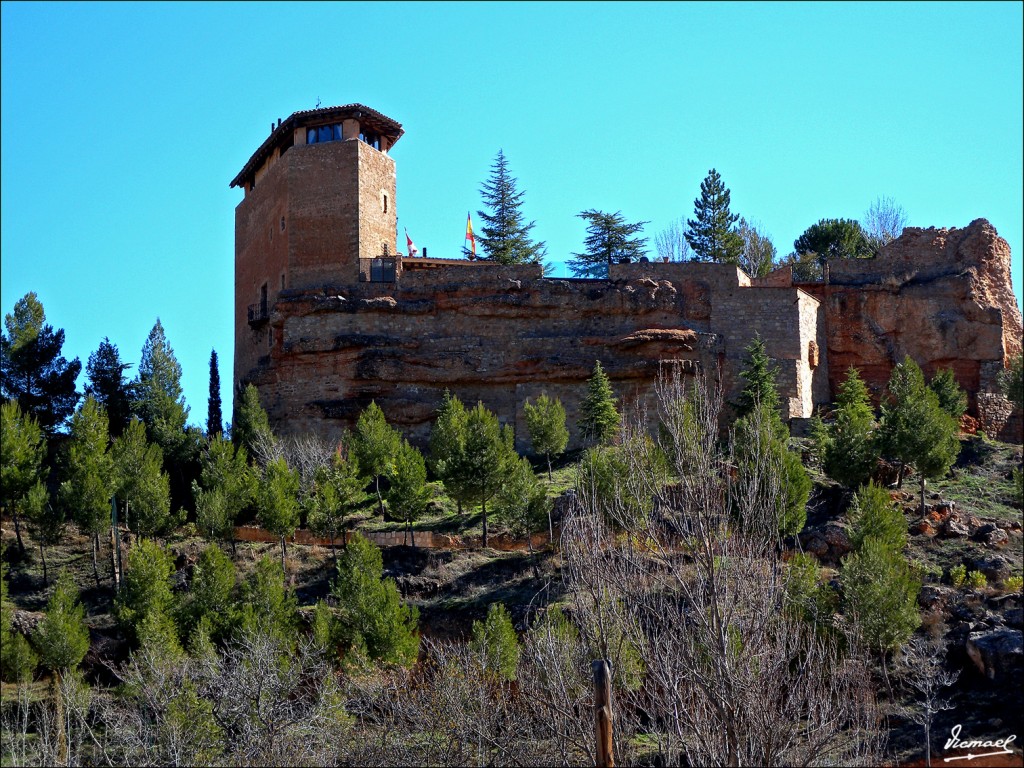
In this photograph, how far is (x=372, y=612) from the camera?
91.2 ft

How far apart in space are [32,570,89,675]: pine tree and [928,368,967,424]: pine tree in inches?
905

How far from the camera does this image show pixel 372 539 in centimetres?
3438

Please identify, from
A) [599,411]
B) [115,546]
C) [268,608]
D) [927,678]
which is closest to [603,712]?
[927,678]

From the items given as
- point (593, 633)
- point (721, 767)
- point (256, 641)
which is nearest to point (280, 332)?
point (256, 641)

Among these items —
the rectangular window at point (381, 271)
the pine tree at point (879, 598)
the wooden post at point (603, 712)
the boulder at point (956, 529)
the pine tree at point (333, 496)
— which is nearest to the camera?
the wooden post at point (603, 712)

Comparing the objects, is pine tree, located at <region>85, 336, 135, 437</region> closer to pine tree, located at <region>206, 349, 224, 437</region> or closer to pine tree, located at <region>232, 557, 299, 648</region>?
pine tree, located at <region>206, 349, 224, 437</region>

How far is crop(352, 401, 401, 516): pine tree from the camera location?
3616 centimetres

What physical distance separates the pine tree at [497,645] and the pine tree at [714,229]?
82.4ft

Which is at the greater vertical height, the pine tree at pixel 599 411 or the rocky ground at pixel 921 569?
the pine tree at pixel 599 411

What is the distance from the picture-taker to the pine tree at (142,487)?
110ft

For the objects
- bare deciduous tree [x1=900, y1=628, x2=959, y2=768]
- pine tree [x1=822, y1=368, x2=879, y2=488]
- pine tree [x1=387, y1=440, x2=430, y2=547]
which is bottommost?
bare deciduous tree [x1=900, y1=628, x2=959, y2=768]

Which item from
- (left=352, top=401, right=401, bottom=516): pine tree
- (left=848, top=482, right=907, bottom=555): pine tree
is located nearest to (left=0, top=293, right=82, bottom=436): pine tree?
(left=352, top=401, right=401, bottom=516): pine tree

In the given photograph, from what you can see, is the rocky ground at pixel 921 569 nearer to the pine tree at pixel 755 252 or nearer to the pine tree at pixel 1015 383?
the pine tree at pixel 1015 383

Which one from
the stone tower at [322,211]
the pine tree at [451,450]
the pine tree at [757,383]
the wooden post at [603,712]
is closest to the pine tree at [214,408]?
the stone tower at [322,211]
